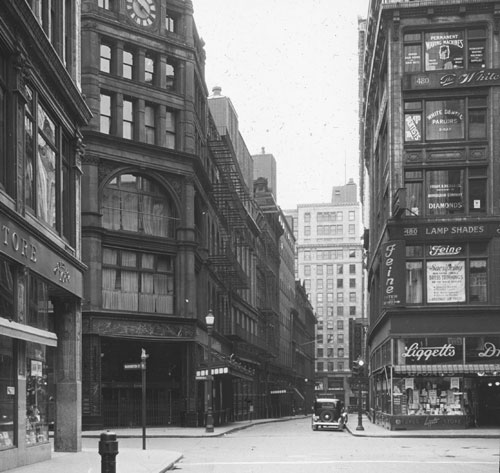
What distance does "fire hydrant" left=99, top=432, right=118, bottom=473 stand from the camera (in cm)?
1367

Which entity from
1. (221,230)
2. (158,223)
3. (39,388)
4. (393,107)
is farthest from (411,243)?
(39,388)

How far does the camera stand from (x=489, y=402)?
49.2m

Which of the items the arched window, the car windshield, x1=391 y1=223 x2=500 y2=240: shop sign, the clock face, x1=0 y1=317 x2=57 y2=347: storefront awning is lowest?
the car windshield

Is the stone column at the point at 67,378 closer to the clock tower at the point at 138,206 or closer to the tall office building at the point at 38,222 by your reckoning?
the tall office building at the point at 38,222

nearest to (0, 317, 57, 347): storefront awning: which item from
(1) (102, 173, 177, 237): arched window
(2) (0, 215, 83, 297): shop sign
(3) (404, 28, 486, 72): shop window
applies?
(2) (0, 215, 83, 297): shop sign

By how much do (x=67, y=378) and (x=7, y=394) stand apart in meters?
6.73

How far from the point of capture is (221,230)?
228 ft

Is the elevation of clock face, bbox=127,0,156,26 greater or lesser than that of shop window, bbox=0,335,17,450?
greater

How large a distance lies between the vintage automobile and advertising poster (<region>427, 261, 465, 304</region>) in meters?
8.65

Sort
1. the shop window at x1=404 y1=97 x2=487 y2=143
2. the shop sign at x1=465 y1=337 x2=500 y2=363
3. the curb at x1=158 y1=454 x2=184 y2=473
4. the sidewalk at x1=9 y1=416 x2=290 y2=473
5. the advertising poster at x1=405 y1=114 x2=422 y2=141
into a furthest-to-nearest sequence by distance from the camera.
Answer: the advertising poster at x1=405 y1=114 x2=422 y2=141 < the shop window at x1=404 y1=97 x2=487 y2=143 < the shop sign at x1=465 y1=337 x2=500 y2=363 < the curb at x1=158 y1=454 x2=184 y2=473 < the sidewalk at x1=9 y1=416 x2=290 y2=473

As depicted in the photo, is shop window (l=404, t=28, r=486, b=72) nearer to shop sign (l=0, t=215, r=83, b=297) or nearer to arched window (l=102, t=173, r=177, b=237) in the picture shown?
arched window (l=102, t=173, r=177, b=237)

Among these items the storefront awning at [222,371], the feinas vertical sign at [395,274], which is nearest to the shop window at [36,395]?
the storefront awning at [222,371]

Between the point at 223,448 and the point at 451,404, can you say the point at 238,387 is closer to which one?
the point at 451,404

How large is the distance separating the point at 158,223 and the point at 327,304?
147 m
